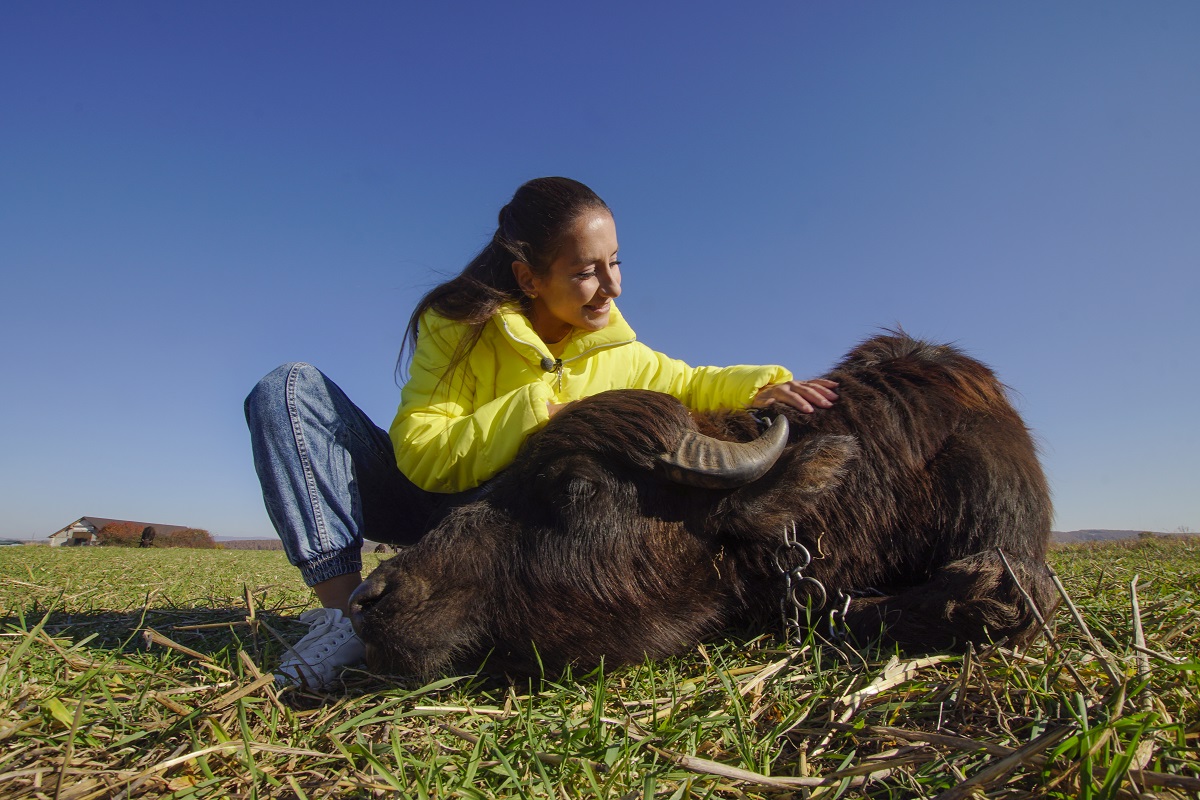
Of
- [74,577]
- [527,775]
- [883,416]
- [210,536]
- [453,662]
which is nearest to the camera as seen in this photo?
[527,775]

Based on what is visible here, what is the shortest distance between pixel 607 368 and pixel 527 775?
2.38m

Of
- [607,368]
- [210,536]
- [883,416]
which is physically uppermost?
[607,368]

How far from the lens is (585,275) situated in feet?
12.2

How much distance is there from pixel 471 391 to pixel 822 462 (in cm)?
183

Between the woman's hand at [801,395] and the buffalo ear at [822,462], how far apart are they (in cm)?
27

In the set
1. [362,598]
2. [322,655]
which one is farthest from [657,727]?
[322,655]

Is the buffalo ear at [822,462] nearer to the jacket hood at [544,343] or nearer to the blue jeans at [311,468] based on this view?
the jacket hood at [544,343]

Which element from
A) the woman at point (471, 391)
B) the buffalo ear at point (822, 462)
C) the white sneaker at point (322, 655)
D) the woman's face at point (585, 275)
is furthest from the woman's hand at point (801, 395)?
the white sneaker at point (322, 655)

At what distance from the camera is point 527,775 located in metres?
1.77

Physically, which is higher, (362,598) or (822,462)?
(822,462)

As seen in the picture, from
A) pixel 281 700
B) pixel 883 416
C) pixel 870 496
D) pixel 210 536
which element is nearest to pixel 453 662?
pixel 281 700

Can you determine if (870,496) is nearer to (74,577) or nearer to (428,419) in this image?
(428,419)

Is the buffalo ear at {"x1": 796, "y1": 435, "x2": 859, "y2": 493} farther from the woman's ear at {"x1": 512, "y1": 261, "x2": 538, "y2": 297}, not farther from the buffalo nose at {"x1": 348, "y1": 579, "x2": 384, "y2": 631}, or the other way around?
the woman's ear at {"x1": 512, "y1": 261, "x2": 538, "y2": 297}

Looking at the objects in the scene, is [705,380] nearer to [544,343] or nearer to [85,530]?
[544,343]
